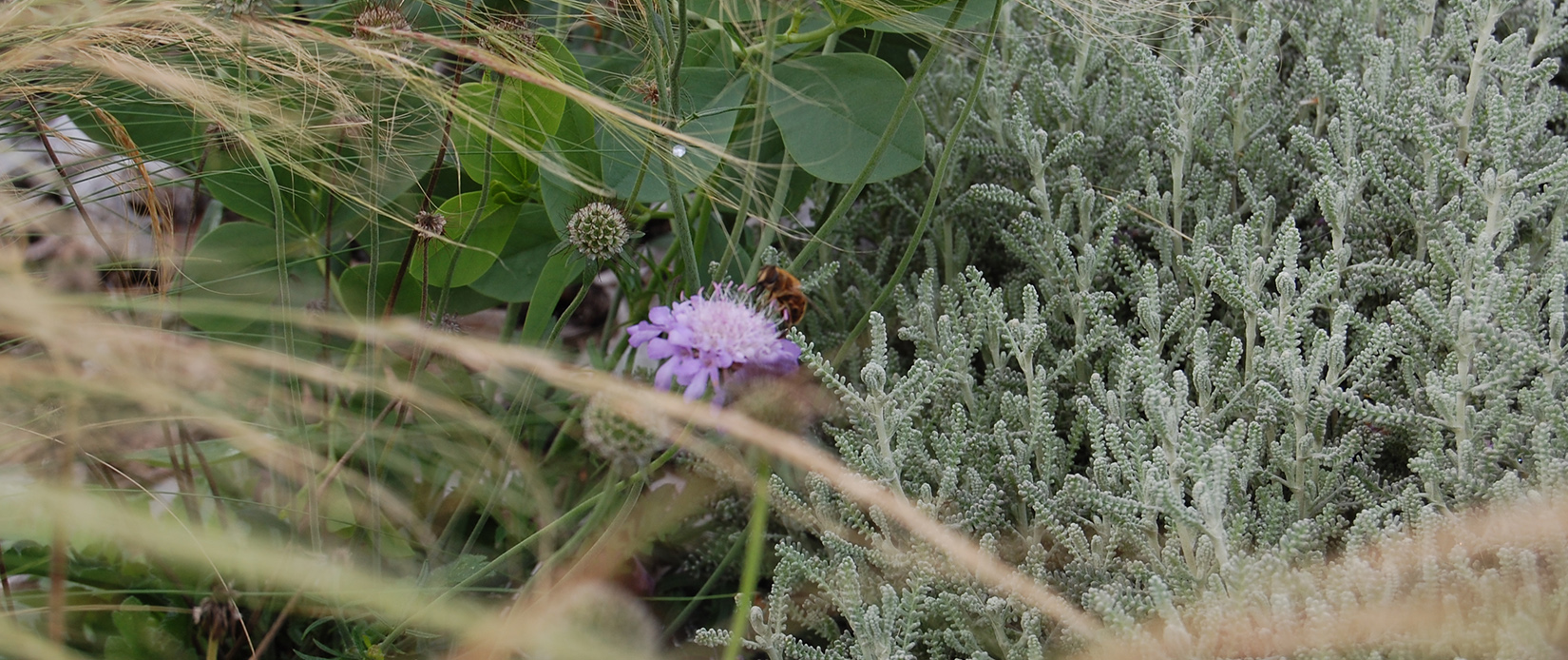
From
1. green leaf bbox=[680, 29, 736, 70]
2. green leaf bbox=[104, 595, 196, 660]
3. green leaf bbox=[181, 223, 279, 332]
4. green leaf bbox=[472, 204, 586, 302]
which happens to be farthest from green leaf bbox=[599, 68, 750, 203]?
green leaf bbox=[104, 595, 196, 660]

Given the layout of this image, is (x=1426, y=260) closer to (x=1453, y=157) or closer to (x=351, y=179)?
(x=1453, y=157)

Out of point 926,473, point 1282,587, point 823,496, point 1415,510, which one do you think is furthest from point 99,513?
point 1415,510

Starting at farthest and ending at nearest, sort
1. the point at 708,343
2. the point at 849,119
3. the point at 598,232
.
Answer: the point at 849,119
the point at 598,232
the point at 708,343

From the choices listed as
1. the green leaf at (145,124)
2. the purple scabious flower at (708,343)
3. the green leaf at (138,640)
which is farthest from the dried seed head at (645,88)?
the green leaf at (138,640)

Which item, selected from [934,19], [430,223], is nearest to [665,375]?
[430,223]

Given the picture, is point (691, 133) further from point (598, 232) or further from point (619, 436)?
point (619, 436)

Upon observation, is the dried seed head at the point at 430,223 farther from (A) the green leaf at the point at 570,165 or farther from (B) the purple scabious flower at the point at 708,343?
(B) the purple scabious flower at the point at 708,343
